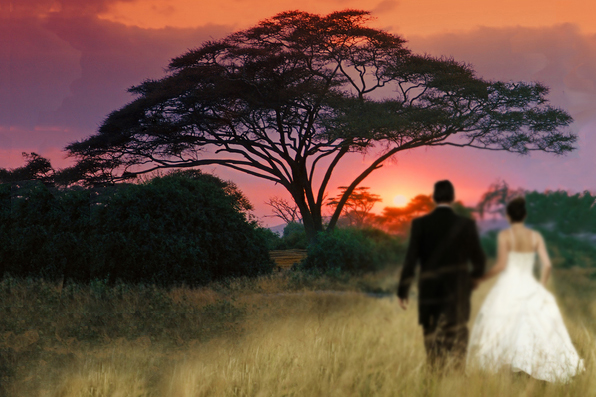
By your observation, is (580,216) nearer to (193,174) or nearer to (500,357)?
(500,357)

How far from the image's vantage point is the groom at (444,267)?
1090mm

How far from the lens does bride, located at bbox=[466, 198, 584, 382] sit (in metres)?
1.11

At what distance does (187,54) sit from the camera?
81.5 ft

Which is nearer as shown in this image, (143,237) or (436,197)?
(436,197)

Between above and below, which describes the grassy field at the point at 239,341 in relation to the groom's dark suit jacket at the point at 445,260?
below

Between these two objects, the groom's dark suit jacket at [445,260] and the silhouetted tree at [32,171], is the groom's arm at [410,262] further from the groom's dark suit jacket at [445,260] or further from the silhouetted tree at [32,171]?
the silhouetted tree at [32,171]

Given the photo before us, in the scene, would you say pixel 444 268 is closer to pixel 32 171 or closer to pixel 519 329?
pixel 519 329

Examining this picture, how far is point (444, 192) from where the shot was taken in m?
1.13

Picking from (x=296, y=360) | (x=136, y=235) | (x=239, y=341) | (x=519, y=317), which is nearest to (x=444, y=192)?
(x=519, y=317)

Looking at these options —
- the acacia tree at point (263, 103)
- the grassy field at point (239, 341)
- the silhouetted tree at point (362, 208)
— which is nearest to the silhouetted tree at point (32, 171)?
the acacia tree at point (263, 103)

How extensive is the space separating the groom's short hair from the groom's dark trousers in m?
0.03

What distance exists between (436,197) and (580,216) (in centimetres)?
44

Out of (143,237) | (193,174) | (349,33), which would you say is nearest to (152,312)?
(143,237)

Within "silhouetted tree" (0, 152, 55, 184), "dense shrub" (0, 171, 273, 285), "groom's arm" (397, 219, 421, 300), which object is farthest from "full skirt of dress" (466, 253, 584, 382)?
"silhouetted tree" (0, 152, 55, 184)
